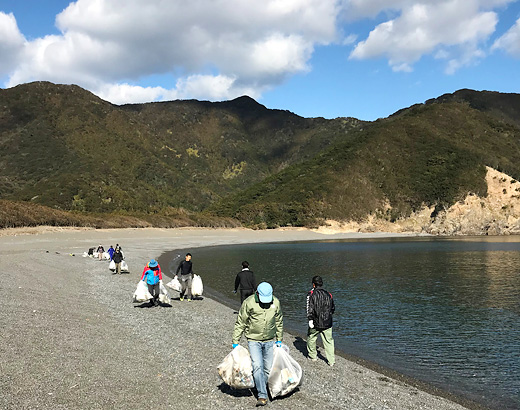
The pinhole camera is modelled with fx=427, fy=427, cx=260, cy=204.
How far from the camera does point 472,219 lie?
385 ft

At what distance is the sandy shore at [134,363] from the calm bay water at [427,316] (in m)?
1.64

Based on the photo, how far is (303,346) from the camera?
13.4m

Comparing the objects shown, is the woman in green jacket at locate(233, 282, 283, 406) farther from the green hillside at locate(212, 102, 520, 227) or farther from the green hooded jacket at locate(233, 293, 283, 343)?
the green hillside at locate(212, 102, 520, 227)

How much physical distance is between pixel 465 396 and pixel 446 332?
21.2 feet

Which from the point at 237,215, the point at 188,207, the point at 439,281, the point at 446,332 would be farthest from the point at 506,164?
the point at 446,332

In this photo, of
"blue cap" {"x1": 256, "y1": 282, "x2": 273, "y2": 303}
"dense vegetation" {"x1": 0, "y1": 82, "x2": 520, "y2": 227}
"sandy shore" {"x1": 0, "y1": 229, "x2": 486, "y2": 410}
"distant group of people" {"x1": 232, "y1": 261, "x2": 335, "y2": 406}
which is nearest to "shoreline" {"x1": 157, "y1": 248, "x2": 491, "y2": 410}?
"sandy shore" {"x1": 0, "y1": 229, "x2": 486, "y2": 410}

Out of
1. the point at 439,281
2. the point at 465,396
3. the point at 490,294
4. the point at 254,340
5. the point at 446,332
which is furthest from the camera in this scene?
the point at 439,281

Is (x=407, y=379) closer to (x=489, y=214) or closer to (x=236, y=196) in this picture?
(x=489, y=214)

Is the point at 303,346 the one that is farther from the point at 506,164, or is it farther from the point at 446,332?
the point at 506,164

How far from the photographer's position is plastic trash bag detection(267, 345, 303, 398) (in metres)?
8.20

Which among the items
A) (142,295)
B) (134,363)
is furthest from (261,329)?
(142,295)

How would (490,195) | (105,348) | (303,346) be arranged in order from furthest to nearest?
(490,195), (303,346), (105,348)

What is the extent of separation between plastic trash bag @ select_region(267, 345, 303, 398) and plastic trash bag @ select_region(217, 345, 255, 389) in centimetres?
42

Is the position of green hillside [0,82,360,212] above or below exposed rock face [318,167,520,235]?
above
